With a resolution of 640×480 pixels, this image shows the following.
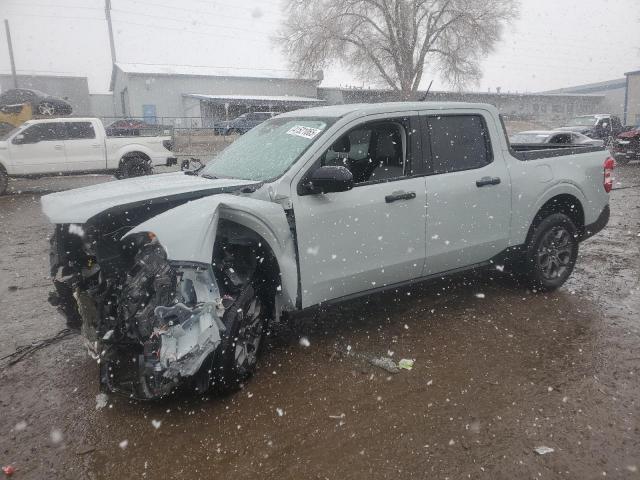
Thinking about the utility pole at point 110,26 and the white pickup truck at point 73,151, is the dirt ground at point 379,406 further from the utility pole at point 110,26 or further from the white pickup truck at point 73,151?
the utility pole at point 110,26

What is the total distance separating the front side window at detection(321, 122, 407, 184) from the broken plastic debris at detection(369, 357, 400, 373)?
1.38 metres

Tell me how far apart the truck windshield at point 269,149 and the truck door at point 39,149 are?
36.9 ft

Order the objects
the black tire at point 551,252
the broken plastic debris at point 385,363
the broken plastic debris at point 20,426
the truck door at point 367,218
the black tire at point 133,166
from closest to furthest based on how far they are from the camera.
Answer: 1. the broken plastic debris at point 20,426
2. the truck door at point 367,218
3. the broken plastic debris at point 385,363
4. the black tire at point 551,252
5. the black tire at point 133,166

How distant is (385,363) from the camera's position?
3779mm

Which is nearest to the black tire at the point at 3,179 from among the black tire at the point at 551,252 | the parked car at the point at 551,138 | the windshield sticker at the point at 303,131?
the windshield sticker at the point at 303,131

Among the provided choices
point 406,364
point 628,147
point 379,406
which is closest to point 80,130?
point 406,364

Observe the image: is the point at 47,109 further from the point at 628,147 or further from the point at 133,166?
the point at 628,147

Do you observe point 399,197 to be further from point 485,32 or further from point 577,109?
point 577,109

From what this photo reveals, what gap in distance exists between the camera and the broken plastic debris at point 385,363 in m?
3.69

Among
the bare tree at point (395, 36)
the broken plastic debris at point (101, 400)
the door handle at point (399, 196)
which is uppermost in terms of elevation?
the bare tree at point (395, 36)

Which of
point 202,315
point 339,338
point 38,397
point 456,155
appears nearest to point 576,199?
point 456,155

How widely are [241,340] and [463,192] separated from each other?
89.2 inches

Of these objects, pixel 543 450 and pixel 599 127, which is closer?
pixel 543 450

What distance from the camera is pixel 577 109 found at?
2019 inches
